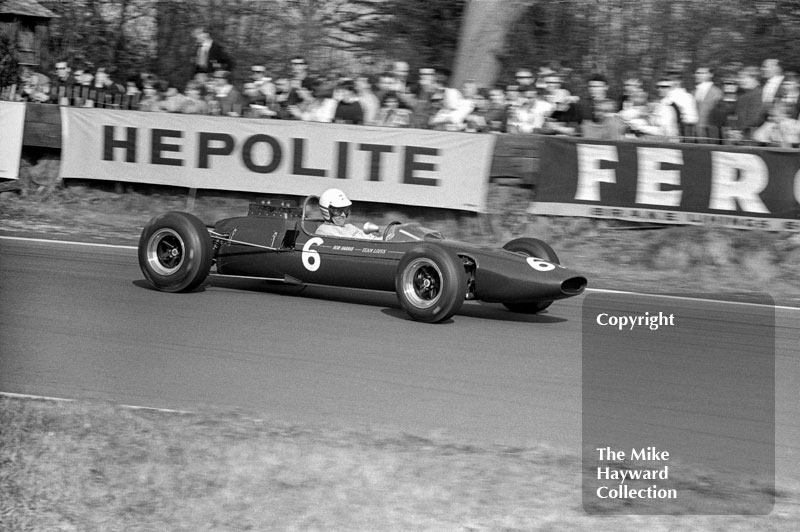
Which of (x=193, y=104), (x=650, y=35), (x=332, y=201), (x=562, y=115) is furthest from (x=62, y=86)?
(x=650, y=35)

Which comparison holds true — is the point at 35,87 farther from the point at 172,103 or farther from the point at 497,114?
the point at 497,114

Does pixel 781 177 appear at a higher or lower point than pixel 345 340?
higher

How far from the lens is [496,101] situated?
534 inches

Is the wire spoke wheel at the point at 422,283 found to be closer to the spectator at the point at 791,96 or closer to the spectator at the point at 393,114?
the spectator at the point at 393,114

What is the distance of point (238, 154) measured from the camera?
13906 mm

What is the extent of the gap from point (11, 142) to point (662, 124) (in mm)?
8890

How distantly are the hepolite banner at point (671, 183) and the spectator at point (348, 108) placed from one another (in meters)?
2.53

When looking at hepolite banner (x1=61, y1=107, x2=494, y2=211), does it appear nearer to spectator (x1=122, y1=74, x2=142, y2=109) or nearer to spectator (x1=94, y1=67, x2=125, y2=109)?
spectator (x1=122, y1=74, x2=142, y2=109)

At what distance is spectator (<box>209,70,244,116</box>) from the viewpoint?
48.5ft

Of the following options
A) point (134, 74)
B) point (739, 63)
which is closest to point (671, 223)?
point (739, 63)

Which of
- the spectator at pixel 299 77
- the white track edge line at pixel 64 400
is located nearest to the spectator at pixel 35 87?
the spectator at pixel 299 77

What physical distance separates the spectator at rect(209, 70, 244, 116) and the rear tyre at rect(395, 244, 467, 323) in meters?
7.15

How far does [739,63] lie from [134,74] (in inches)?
401

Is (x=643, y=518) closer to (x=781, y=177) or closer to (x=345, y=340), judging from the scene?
(x=345, y=340)
